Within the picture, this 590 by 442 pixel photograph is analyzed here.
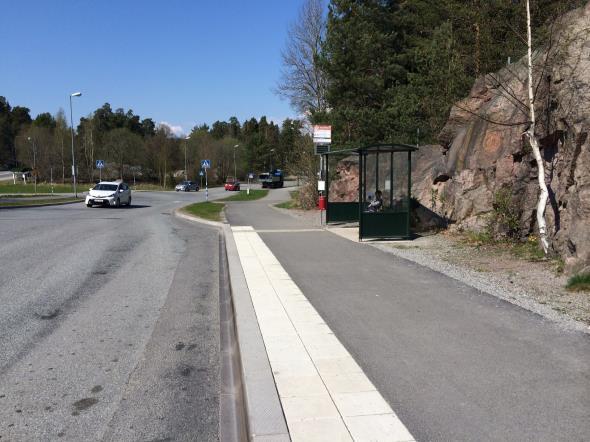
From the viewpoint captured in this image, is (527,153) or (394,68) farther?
(394,68)

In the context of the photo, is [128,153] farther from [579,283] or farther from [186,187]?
[579,283]

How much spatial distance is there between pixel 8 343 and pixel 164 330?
1.60m

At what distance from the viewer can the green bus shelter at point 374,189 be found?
13906 mm

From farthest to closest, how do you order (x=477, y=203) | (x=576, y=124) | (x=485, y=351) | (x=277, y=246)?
(x=477, y=203) → (x=277, y=246) → (x=576, y=124) → (x=485, y=351)

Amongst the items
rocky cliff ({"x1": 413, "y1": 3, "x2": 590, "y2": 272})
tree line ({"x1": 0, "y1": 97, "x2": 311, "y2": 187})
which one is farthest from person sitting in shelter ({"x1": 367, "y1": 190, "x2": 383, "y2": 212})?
tree line ({"x1": 0, "y1": 97, "x2": 311, "y2": 187})

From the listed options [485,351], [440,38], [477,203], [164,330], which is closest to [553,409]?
[485,351]

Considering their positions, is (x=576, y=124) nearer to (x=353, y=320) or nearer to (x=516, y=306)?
(x=516, y=306)

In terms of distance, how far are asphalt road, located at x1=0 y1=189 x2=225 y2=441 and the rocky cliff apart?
5.99 m

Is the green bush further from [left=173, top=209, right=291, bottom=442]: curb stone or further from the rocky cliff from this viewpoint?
[left=173, top=209, right=291, bottom=442]: curb stone

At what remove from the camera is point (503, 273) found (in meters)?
8.95

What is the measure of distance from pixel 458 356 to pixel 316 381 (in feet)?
4.73

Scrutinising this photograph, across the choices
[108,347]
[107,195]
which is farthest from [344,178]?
[108,347]

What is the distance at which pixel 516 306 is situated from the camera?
668cm

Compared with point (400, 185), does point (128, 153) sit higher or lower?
higher
